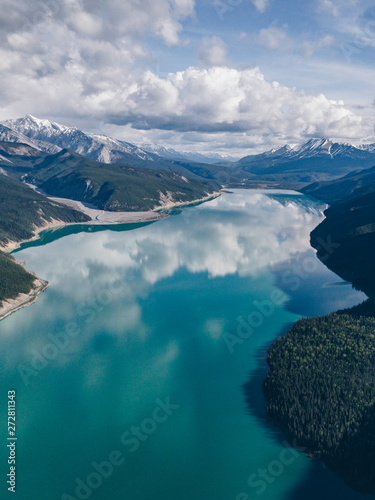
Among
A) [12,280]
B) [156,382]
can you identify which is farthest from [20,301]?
[156,382]

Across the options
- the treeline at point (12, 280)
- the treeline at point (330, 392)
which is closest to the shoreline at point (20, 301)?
the treeline at point (12, 280)

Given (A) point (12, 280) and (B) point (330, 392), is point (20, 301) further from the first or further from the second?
(B) point (330, 392)

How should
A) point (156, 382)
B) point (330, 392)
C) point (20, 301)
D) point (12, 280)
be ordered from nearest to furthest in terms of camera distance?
point (330, 392) → point (156, 382) → point (20, 301) → point (12, 280)

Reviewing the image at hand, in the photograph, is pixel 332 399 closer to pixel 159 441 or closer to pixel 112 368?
pixel 159 441

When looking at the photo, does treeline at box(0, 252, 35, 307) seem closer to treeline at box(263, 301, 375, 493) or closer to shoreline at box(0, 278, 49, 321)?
shoreline at box(0, 278, 49, 321)

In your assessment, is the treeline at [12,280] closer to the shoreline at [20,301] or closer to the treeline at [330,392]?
the shoreline at [20,301]

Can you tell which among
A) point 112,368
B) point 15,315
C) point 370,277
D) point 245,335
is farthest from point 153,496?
point 370,277
